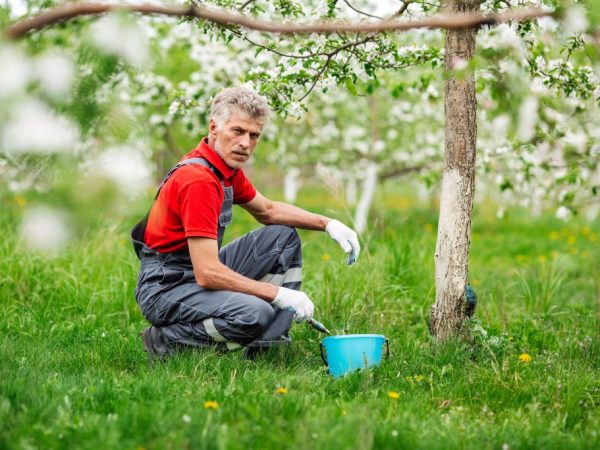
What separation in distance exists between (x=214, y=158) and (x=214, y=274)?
1.94 feet

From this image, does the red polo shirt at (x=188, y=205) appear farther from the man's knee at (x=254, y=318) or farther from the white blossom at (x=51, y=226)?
the white blossom at (x=51, y=226)

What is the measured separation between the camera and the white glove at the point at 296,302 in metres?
3.31

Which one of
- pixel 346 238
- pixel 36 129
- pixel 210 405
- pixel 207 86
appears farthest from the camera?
pixel 207 86

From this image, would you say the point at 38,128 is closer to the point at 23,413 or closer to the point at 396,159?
the point at 23,413

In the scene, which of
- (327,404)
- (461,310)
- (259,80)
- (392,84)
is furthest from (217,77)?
(327,404)

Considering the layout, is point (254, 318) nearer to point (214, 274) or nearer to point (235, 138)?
point (214, 274)

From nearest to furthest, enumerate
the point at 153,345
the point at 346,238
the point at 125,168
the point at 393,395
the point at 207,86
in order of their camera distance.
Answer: the point at 125,168
the point at 393,395
the point at 153,345
the point at 346,238
the point at 207,86

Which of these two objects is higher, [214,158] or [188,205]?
[214,158]

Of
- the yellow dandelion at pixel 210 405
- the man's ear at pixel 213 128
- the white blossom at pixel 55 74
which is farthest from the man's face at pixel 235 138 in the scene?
the white blossom at pixel 55 74

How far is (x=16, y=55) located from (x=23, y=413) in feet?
4.32

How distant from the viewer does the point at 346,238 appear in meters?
3.86

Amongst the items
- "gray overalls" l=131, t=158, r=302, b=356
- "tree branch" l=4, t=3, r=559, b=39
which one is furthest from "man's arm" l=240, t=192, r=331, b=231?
"tree branch" l=4, t=3, r=559, b=39

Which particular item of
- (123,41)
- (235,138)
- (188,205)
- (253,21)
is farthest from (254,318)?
(123,41)

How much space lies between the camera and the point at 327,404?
2.68m
